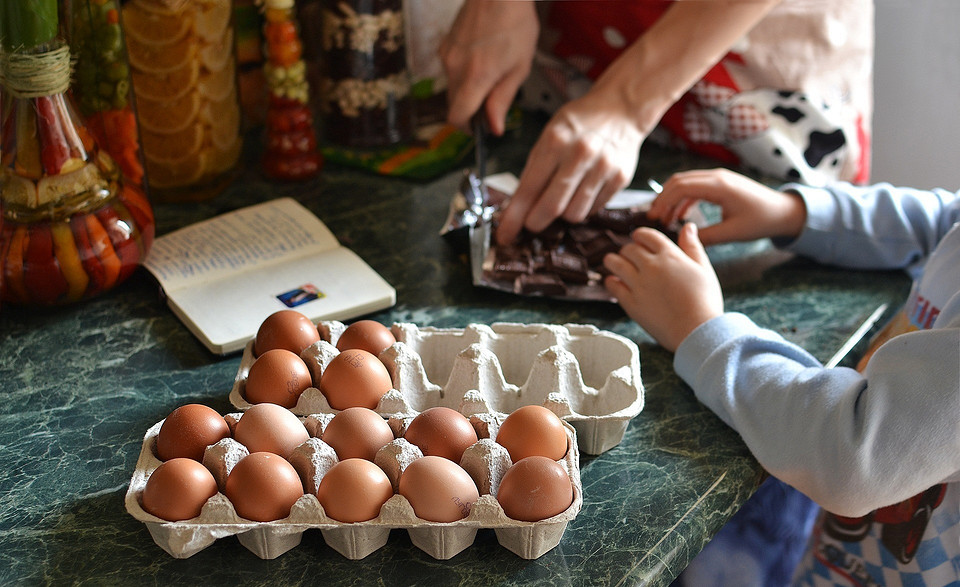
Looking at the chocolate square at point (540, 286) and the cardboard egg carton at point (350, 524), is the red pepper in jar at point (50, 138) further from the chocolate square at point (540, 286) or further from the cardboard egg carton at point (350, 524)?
the chocolate square at point (540, 286)

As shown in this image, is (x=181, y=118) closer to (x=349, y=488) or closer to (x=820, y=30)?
(x=349, y=488)

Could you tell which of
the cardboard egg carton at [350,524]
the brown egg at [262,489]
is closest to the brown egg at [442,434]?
the cardboard egg carton at [350,524]

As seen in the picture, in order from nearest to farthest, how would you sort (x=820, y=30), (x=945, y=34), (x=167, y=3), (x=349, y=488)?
1. (x=349, y=488)
2. (x=167, y=3)
3. (x=820, y=30)
4. (x=945, y=34)

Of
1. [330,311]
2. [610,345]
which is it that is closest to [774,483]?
[610,345]

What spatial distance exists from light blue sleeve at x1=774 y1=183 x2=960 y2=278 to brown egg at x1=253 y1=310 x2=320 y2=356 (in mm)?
767

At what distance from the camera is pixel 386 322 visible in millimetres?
1157

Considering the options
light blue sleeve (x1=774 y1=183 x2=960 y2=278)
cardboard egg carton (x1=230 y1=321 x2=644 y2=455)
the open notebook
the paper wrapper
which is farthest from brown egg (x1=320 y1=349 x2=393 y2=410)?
light blue sleeve (x1=774 y1=183 x2=960 y2=278)

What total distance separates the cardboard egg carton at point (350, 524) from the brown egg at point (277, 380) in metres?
0.10

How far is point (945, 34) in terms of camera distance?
6.50 feet

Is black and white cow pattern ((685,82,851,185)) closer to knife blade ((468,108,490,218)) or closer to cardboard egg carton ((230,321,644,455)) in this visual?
knife blade ((468,108,490,218))

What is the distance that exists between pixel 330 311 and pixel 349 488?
431mm

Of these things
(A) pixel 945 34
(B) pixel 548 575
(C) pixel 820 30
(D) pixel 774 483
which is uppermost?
(C) pixel 820 30

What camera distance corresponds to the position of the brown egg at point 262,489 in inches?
29.0

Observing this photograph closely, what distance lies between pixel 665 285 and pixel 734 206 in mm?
287
